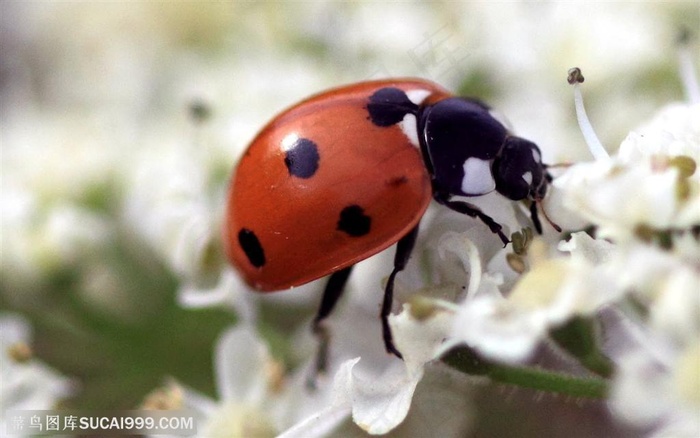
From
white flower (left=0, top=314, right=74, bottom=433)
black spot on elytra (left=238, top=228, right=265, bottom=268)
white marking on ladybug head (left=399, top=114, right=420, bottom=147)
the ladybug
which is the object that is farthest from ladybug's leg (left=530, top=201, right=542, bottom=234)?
white flower (left=0, top=314, right=74, bottom=433)

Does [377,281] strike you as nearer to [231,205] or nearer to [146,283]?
[231,205]

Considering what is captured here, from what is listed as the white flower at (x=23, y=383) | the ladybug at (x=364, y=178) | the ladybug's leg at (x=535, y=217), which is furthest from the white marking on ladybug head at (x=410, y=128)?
the white flower at (x=23, y=383)

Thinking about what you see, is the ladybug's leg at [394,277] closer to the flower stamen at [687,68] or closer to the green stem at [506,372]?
the green stem at [506,372]

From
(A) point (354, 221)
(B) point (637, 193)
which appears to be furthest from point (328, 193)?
(B) point (637, 193)

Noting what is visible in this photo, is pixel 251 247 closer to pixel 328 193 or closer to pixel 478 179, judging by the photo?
pixel 328 193

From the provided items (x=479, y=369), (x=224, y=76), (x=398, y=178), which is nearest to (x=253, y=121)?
(x=224, y=76)

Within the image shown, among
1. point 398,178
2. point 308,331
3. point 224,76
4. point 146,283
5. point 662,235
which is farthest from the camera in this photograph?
point 224,76

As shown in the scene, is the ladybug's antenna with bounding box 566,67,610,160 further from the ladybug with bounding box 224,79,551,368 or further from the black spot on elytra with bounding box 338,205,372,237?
the black spot on elytra with bounding box 338,205,372,237
